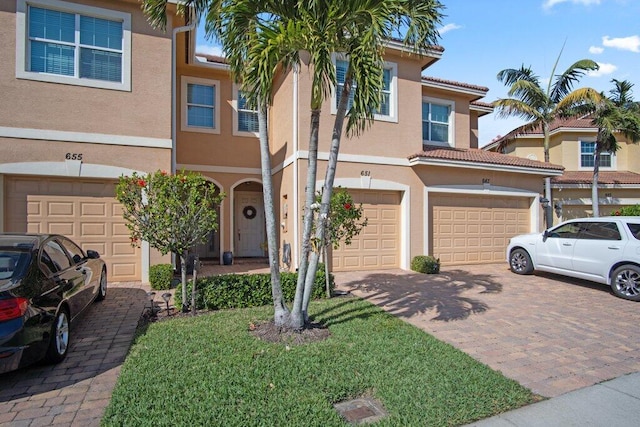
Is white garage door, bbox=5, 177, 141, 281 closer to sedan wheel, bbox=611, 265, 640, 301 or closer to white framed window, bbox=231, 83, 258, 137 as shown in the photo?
white framed window, bbox=231, 83, 258, 137

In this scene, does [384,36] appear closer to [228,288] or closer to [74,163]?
A: [228,288]

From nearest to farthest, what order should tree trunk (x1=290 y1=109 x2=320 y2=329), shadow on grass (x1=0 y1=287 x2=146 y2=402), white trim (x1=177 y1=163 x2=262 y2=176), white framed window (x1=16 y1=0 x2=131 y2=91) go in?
shadow on grass (x1=0 y1=287 x2=146 y2=402), tree trunk (x1=290 y1=109 x2=320 y2=329), white framed window (x1=16 y1=0 x2=131 y2=91), white trim (x1=177 y1=163 x2=262 y2=176)

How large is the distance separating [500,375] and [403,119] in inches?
346

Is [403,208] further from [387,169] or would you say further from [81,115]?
[81,115]

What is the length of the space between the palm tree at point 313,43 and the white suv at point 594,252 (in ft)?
20.5

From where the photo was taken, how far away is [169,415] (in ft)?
10.4

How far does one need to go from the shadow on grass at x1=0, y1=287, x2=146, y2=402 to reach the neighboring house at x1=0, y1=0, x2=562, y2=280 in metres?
2.65

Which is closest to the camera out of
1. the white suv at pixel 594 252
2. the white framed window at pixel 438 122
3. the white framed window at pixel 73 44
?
the white suv at pixel 594 252

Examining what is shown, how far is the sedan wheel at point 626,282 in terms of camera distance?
7.53 metres

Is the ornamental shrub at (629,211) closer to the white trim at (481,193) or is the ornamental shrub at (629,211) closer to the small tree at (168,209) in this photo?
the white trim at (481,193)

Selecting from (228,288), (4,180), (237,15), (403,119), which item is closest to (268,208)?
(228,288)

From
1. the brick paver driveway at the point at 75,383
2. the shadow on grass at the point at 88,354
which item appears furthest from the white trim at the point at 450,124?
the brick paver driveway at the point at 75,383

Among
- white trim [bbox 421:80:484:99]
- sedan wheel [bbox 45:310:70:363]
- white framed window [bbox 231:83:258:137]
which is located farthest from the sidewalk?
white framed window [bbox 231:83:258:137]

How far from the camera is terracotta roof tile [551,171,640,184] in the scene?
52.0ft
